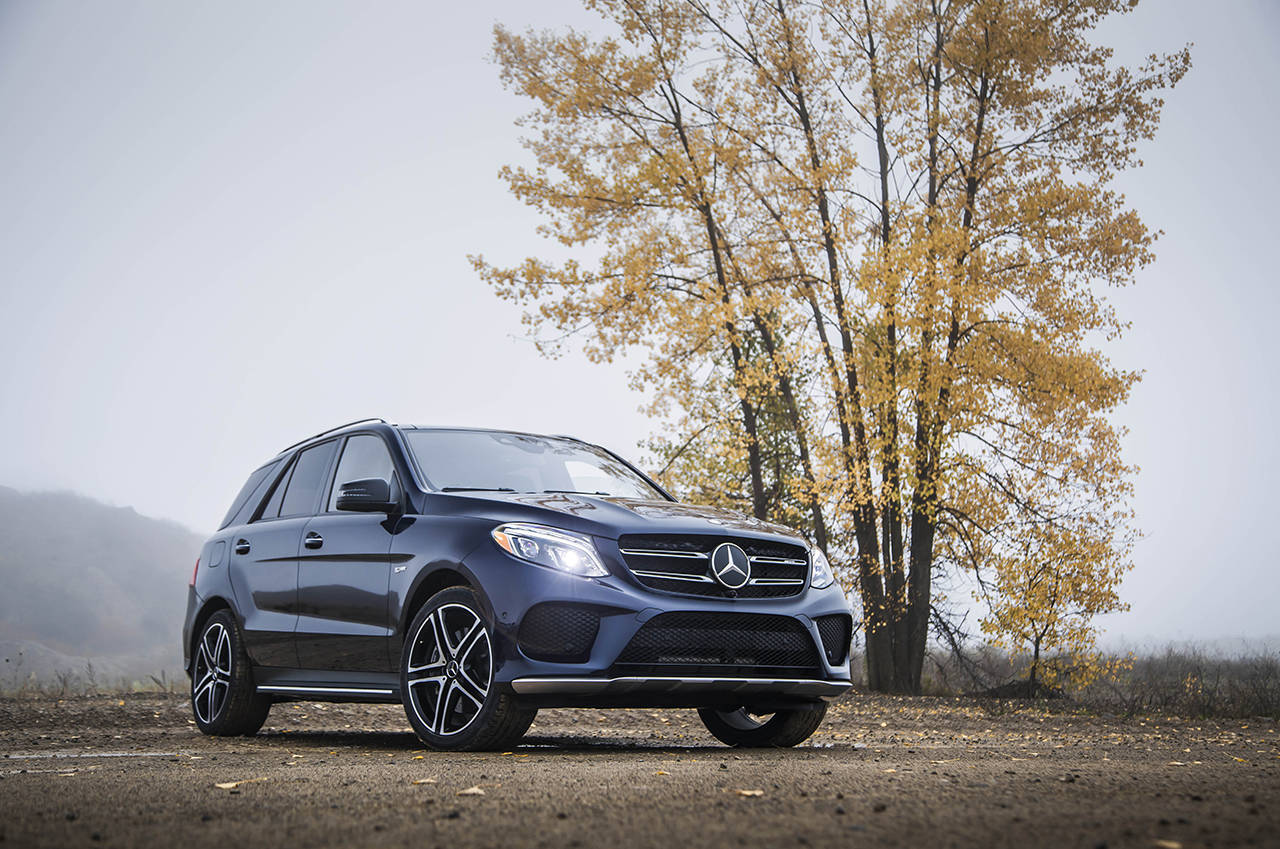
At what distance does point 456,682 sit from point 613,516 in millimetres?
1174

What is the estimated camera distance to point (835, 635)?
22.6 feet

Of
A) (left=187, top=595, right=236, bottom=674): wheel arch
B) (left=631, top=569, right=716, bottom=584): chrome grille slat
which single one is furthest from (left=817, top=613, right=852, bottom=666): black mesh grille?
(left=187, top=595, right=236, bottom=674): wheel arch

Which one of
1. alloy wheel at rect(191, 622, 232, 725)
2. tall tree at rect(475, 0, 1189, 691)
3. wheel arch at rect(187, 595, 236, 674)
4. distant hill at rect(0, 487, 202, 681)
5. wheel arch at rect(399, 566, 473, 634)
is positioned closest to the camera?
wheel arch at rect(399, 566, 473, 634)

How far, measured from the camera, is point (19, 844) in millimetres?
3330

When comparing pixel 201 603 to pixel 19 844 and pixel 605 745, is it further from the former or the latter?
pixel 19 844

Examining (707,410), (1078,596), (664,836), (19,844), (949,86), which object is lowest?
(19,844)

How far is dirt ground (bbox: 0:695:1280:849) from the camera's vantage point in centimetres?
339

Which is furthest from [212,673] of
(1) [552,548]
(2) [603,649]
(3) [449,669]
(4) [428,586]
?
(2) [603,649]

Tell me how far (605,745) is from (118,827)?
4239mm

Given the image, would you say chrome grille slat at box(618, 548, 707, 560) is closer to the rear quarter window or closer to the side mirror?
the side mirror

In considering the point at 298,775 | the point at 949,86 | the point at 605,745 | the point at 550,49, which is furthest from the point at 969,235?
the point at 298,775

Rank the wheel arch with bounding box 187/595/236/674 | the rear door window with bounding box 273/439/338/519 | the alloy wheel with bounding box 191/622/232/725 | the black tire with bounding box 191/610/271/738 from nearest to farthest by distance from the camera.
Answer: the rear door window with bounding box 273/439/338/519 → the black tire with bounding box 191/610/271/738 → the alloy wheel with bounding box 191/622/232/725 → the wheel arch with bounding box 187/595/236/674

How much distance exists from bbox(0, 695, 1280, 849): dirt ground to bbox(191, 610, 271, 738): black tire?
0.18 m

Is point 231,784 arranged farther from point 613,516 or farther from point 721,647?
point 721,647
